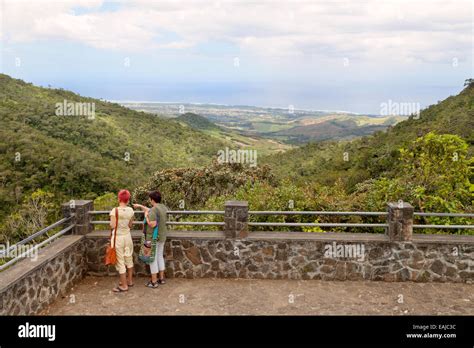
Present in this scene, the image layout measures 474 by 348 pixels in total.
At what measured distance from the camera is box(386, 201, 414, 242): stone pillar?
742 centimetres

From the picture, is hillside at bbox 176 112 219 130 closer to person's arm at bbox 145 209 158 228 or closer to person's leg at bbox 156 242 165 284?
person's leg at bbox 156 242 165 284

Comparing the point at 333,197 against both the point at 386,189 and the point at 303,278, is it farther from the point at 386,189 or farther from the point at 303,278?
the point at 303,278

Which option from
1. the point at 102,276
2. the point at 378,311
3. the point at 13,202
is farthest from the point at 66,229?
the point at 13,202

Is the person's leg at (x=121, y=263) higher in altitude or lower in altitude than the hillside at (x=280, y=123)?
lower

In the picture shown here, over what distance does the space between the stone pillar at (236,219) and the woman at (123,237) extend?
1.74 metres

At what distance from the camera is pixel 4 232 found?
24562 millimetres

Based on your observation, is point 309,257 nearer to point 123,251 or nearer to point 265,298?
point 265,298

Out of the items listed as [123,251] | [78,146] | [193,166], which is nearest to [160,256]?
[123,251]

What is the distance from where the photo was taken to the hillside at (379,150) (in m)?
23.5

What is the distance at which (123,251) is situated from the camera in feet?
22.7

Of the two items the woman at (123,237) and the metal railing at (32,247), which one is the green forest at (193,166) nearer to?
the woman at (123,237)

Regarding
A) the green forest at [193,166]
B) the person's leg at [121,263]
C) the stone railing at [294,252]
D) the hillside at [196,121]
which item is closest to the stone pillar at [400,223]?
the stone railing at [294,252]

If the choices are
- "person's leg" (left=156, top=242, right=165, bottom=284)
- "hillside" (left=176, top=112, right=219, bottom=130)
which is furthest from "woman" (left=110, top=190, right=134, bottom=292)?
"hillside" (left=176, top=112, right=219, bottom=130)
